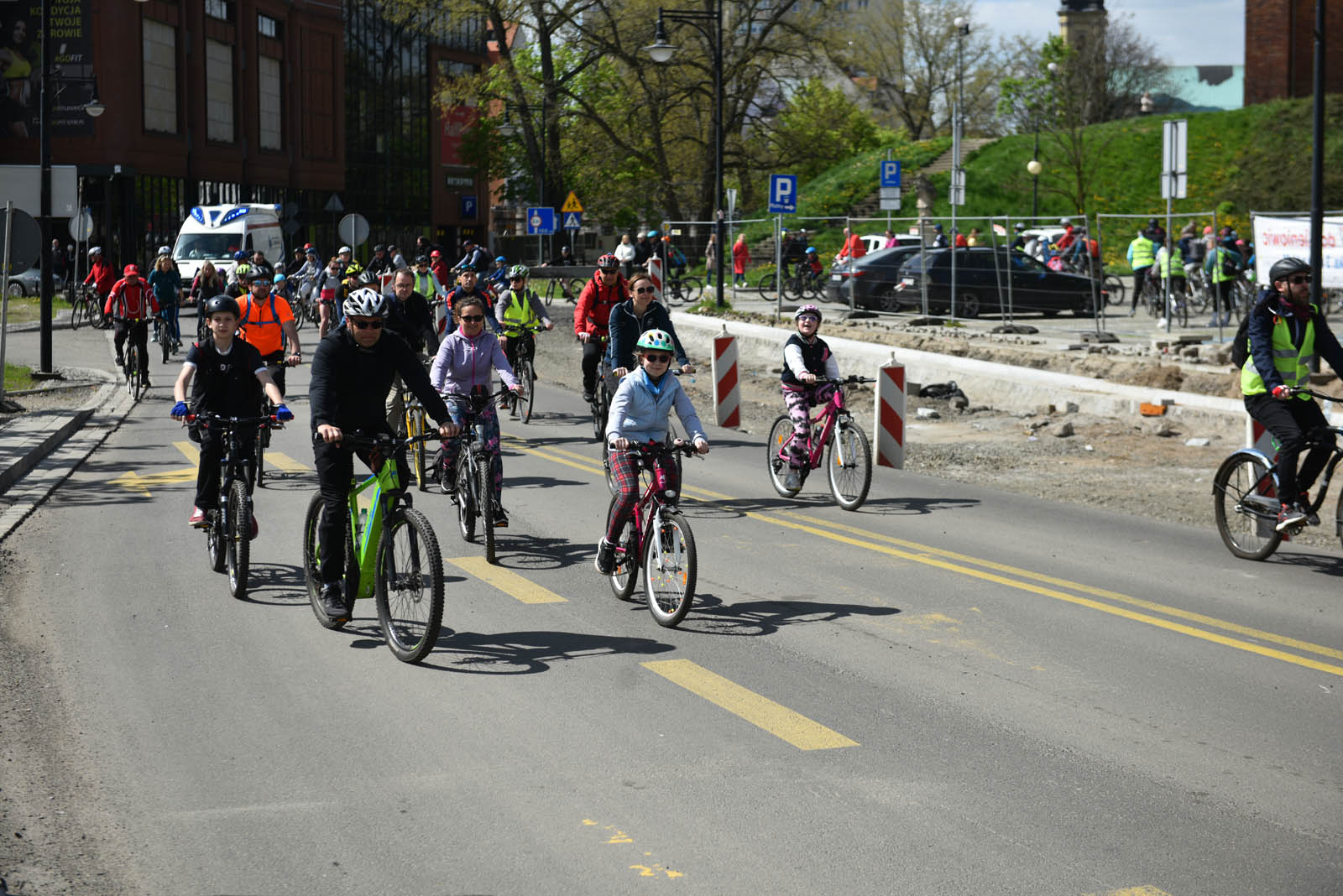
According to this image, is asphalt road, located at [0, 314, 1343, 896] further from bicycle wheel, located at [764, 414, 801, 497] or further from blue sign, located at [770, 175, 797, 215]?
blue sign, located at [770, 175, 797, 215]

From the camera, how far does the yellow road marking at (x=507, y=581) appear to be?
912 centimetres

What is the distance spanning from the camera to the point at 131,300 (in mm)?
21938

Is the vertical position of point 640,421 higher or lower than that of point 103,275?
lower

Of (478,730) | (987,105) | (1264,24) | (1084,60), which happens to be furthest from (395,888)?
(987,105)

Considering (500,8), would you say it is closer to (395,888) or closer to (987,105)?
(987,105)

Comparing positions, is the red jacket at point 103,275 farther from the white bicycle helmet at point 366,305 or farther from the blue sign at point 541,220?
the white bicycle helmet at point 366,305

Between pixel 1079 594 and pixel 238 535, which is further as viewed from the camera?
pixel 1079 594

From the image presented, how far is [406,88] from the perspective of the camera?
8594cm

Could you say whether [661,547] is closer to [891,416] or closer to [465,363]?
[465,363]

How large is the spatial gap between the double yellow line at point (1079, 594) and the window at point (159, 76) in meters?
48.8

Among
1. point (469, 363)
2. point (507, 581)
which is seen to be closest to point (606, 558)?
point (507, 581)

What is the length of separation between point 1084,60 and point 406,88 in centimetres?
3665

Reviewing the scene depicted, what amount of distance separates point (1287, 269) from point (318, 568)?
645 cm

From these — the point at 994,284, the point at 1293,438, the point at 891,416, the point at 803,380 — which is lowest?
the point at 891,416
